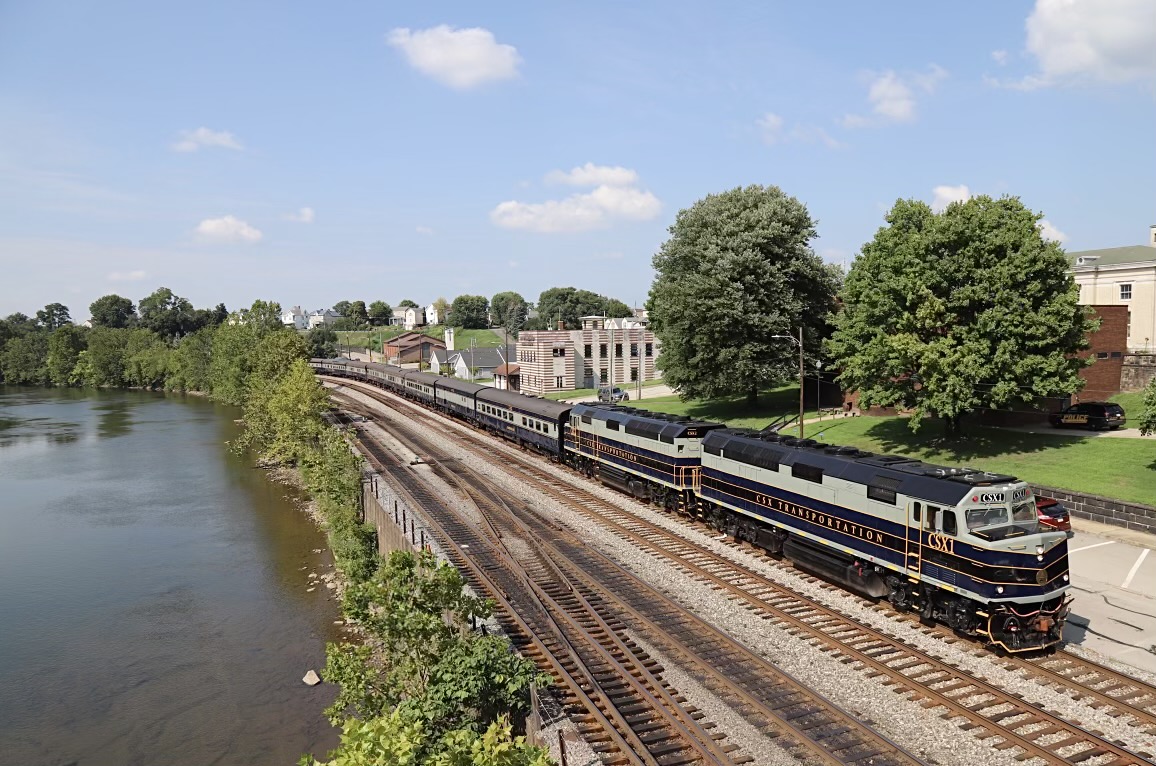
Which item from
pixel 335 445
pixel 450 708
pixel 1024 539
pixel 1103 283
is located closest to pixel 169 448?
pixel 335 445

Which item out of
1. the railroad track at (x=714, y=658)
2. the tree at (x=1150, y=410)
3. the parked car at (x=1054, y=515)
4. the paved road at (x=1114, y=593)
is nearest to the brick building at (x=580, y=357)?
the tree at (x=1150, y=410)

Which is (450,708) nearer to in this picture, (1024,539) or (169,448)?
(1024,539)

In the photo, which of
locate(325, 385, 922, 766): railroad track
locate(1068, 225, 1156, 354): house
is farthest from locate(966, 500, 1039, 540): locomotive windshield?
locate(1068, 225, 1156, 354): house

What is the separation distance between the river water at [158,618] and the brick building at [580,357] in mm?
43175

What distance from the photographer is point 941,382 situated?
3588cm

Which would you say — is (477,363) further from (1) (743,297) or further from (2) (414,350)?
(1) (743,297)

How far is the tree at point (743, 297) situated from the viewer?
52.0 metres

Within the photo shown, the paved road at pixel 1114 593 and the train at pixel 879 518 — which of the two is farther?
the paved road at pixel 1114 593

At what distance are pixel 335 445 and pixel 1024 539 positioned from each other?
3348 centimetres

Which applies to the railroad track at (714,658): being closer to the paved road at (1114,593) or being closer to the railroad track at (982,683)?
the railroad track at (982,683)

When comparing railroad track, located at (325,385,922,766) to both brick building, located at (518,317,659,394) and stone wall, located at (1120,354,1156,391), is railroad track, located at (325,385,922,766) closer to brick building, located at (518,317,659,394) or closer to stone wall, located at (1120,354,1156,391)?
stone wall, located at (1120,354,1156,391)

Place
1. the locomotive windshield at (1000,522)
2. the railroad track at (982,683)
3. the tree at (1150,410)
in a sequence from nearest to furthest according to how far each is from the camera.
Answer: the railroad track at (982,683), the locomotive windshield at (1000,522), the tree at (1150,410)

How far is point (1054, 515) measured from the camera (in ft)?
88.2

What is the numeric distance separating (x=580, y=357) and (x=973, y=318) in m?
63.1
